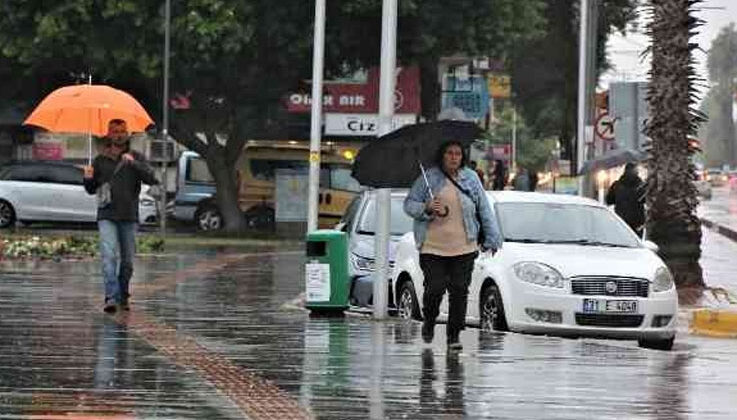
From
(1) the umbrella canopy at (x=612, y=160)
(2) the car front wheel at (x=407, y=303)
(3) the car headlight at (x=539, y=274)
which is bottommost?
(2) the car front wheel at (x=407, y=303)

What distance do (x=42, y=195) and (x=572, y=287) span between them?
2568cm

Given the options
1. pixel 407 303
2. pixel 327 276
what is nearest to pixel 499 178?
pixel 407 303

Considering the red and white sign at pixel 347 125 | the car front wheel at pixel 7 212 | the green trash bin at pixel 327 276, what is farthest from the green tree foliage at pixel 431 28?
the green trash bin at pixel 327 276

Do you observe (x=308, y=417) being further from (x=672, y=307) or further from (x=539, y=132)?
(x=539, y=132)

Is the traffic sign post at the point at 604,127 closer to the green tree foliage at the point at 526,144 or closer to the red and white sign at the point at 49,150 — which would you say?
the red and white sign at the point at 49,150

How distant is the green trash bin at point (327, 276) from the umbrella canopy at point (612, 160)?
1216 centimetres

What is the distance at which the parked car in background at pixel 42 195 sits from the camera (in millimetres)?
38469

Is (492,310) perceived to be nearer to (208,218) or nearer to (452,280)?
(452,280)

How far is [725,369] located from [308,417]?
422 cm

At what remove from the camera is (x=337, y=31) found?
37.2 meters

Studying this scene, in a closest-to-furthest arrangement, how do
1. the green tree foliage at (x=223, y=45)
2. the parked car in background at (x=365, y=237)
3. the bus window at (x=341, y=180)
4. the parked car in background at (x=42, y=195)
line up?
the parked car in background at (x=365, y=237) → the green tree foliage at (x=223, y=45) → the parked car in background at (x=42, y=195) → the bus window at (x=341, y=180)

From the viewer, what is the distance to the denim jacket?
1238cm

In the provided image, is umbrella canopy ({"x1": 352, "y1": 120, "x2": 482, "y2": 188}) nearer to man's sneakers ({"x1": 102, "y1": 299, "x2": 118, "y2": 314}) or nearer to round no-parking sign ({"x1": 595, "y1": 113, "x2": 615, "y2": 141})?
man's sneakers ({"x1": 102, "y1": 299, "x2": 118, "y2": 314})

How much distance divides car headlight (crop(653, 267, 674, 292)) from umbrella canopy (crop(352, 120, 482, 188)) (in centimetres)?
294
